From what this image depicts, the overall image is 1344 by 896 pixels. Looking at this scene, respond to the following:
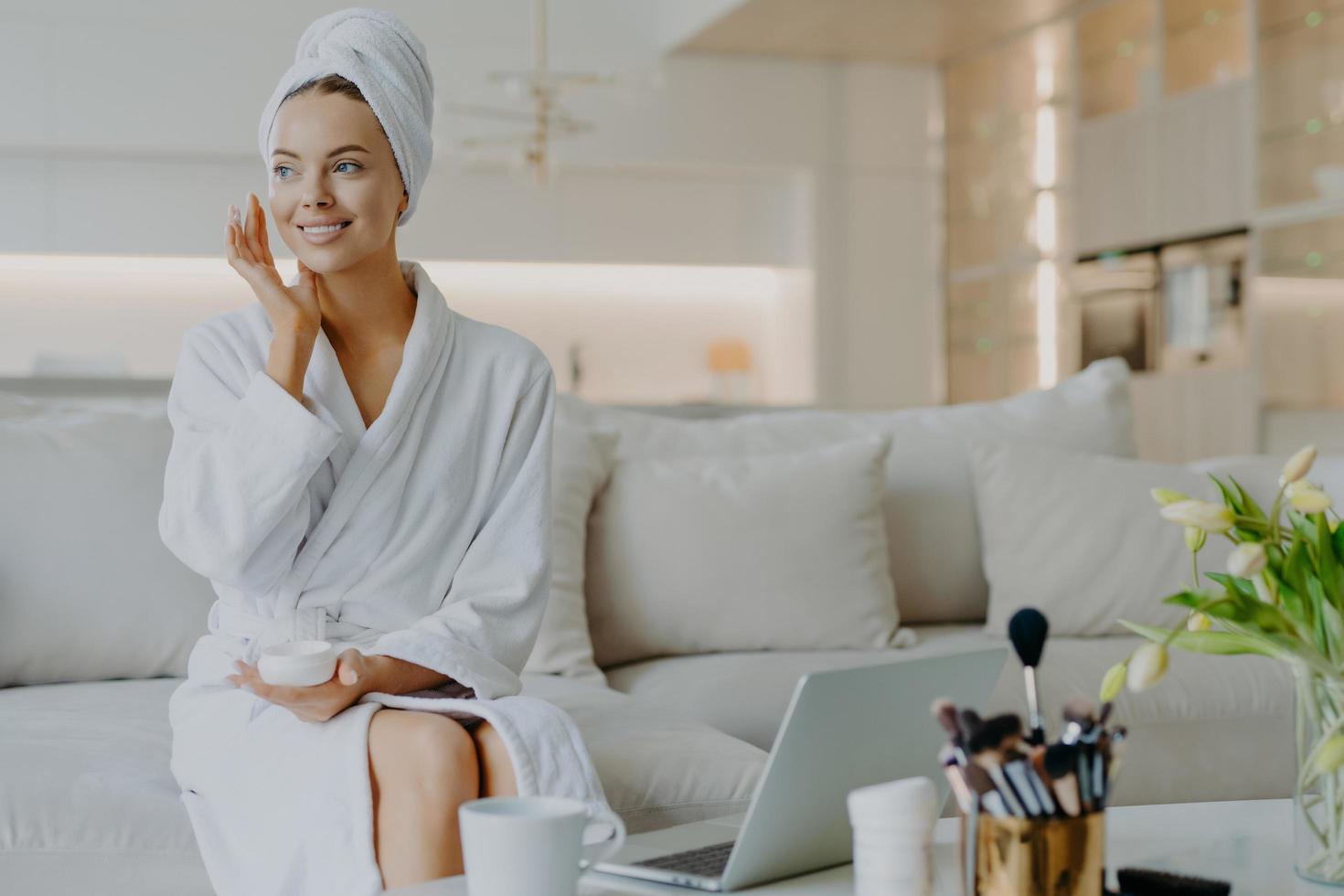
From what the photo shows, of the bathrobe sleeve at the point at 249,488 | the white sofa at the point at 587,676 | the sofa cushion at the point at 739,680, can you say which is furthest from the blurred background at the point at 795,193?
the bathrobe sleeve at the point at 249,488

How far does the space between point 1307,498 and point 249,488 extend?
1017mm

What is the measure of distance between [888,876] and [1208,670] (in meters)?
1.58

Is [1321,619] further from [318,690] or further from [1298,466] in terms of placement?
[318,690]

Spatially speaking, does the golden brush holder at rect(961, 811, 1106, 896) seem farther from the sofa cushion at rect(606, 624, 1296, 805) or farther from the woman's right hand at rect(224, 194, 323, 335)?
Result: the sofa cushion at rect(606, 624, 1296, 805)

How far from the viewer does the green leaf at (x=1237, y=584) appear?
117 centimetres

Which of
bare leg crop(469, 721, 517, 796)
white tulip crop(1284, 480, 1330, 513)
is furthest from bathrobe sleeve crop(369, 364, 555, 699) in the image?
white tulip crop(1284, 480, 1330, 513)

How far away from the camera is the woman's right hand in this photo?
163cm

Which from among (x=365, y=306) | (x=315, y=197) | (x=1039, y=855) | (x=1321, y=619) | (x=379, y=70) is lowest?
(x=1039, y=855)

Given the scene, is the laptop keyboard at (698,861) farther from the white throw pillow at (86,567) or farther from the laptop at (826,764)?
the white throw pillow at (86,567)

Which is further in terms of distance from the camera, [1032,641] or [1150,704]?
[1150,704]

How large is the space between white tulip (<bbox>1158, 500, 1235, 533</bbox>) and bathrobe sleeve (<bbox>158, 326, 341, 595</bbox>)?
870 mm

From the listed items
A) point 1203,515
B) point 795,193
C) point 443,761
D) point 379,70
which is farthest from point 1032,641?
point 795,193

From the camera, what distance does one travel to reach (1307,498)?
114 centimetres

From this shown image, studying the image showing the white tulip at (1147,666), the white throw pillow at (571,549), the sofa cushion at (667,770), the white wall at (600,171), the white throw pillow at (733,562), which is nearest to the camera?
the white tulip at (1147,666)
